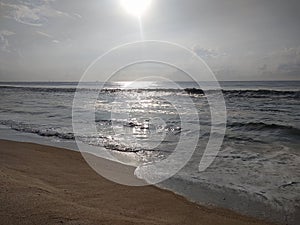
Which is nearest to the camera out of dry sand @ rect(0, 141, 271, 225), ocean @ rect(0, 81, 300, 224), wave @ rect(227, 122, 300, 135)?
dry sand @ rect(0, 141, 271, 225)

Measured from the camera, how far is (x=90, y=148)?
912cm

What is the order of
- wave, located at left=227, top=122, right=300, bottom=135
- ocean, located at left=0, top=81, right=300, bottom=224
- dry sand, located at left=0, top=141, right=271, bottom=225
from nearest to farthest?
dry sand, located at left=0, top=141, right=271, bottom=225 → ocean, located at left=0, top=81, right=300, bottom=224 → wave, located at left=227, top=122, right=300, bottom=135

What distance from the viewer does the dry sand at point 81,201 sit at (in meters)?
3.25

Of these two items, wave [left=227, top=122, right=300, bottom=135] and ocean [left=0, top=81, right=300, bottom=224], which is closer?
ocean [left=0, top=81, right=300, bottom=224]

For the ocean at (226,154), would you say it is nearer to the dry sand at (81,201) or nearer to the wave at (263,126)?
the wave at (263,126)

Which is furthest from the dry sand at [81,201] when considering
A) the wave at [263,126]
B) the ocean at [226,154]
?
the wave at [263,126]

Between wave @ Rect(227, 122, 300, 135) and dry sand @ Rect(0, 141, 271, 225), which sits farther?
wave @ Rect(227, 122, 300, 135)

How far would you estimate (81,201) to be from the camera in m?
4.28

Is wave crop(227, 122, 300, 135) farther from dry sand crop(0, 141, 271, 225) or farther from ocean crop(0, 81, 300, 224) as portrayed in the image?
dry sand crop(0, 141, 271, 225)

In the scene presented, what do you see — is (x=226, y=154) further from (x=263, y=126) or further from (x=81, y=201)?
(x=263, y=126)

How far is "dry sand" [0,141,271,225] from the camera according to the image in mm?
3252

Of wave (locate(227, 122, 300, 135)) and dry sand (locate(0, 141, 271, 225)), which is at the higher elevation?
wave (locate(227, 122, 300, 135))

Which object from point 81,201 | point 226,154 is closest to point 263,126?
point 226,154

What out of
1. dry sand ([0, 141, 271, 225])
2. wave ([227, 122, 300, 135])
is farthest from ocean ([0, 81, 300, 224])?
dry sand ([0, 141, 271, 225])
